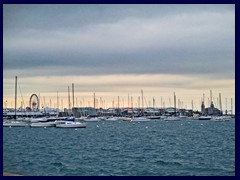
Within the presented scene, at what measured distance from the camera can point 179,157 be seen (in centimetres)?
2562

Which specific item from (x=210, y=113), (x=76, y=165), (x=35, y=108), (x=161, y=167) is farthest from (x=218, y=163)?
(x=210, y=113)

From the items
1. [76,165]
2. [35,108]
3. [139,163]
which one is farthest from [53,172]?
[35,108]

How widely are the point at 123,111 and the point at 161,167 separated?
427 ft

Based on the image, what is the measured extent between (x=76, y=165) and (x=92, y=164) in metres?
0.82

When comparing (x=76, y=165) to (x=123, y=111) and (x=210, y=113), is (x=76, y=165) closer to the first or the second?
(x=210, y=113)
